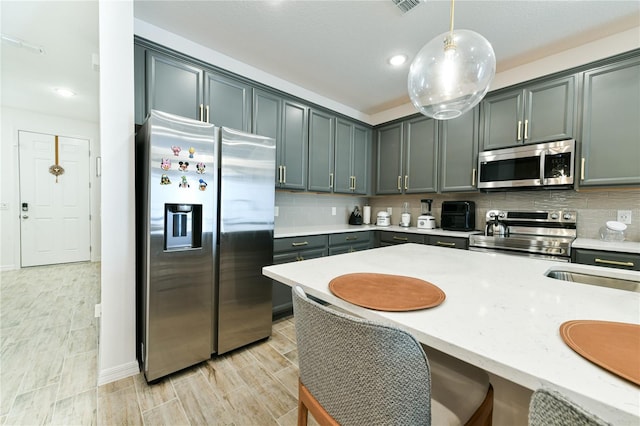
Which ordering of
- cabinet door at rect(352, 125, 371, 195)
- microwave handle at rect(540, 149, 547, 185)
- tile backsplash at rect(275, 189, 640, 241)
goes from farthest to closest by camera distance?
cabinet door at rect(352, 125, 371, 195)
microwave handle at rect(540, 149, 547, 185)
tile backsplash at rect(275, 189, 640, 241)

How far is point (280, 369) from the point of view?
1.79 meters

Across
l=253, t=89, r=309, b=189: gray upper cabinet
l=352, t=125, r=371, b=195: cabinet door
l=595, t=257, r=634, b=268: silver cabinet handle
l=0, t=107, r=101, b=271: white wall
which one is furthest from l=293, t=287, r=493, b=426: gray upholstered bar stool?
l=0, t=107, r=101, b=271: white wall

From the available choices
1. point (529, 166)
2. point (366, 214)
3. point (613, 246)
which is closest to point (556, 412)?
point (613, 246)

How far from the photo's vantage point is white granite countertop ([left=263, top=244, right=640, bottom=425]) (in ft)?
1.47

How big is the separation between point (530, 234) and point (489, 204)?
504 millimetres

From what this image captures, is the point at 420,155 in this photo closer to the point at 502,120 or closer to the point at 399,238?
the point at 502,120

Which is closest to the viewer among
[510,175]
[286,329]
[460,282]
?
[460,282]

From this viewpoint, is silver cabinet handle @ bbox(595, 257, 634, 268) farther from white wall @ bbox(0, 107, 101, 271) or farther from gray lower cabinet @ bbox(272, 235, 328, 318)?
white wall @ bbox(0, 107, 101, 271)

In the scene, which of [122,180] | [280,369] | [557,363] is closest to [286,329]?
[280,369]

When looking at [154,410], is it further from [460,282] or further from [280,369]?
[460,282]

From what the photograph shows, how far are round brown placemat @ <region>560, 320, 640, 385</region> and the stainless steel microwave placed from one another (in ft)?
7.22

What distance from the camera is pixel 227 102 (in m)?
2.39

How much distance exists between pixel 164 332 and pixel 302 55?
2.62m

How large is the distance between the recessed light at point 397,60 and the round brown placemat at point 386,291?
2345 millimetres
